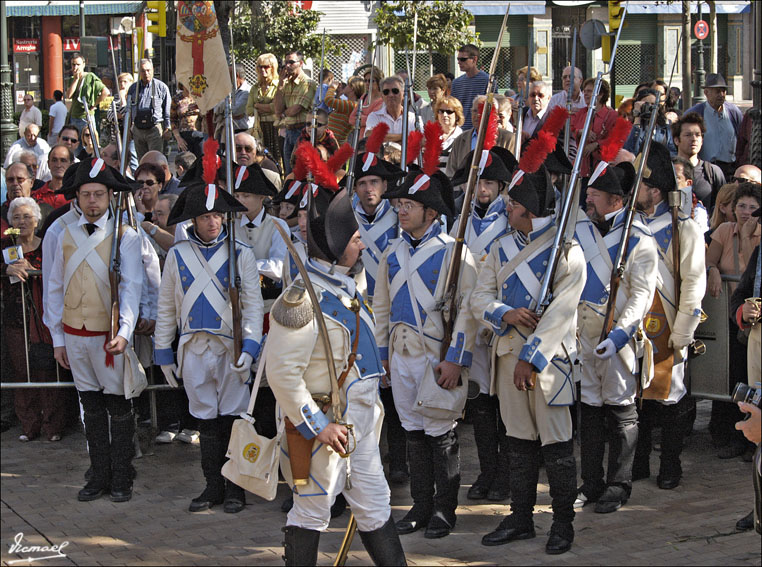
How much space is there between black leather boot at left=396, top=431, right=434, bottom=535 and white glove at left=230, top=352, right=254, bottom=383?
3.57ft

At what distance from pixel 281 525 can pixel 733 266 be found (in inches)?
143

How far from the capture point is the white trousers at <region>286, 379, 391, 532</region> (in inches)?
203

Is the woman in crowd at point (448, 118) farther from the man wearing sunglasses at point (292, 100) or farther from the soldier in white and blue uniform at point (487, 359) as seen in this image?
the man wearing sunglasses at point (292, 100)

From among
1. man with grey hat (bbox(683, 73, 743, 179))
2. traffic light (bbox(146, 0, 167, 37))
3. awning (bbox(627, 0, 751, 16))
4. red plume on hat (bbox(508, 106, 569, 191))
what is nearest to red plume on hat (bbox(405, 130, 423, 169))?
red plume on hat (bbox(508, 106, 569, 191))

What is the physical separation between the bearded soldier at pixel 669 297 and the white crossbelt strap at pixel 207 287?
2.65 meters

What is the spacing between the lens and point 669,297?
7.06 meters

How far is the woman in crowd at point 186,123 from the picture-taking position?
13078 mm

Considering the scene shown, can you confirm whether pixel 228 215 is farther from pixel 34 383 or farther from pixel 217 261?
pixel 34 383

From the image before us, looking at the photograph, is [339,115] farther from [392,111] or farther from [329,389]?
[329,389]

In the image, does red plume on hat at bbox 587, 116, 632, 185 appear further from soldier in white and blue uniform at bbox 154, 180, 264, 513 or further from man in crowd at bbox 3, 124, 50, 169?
man in crowd at bbox 3, 124, 50, 169

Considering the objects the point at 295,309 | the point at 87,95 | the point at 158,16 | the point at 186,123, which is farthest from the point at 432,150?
the point at 158,16

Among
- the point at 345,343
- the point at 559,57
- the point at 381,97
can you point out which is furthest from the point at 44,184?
the point at 559,57

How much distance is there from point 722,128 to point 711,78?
0.80m

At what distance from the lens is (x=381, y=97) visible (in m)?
11.2
